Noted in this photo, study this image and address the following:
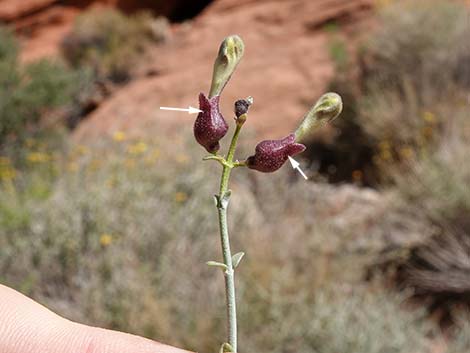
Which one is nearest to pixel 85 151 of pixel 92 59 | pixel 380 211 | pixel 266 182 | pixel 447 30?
pixel 266 182

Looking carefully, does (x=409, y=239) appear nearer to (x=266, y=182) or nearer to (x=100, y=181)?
(x=266, y=182)

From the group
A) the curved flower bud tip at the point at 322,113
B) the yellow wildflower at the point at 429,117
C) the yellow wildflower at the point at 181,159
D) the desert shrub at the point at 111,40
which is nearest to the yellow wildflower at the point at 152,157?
the yellow wildflower at the point at 181,159

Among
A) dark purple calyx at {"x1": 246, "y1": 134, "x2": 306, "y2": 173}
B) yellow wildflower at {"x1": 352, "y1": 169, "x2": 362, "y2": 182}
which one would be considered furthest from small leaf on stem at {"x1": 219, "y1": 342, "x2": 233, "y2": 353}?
yellow wildflower at {"x1": 352, "y1": 169, "x2": 362, "y2": 182}

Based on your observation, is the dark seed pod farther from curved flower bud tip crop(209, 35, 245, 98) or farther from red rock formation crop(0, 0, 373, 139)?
red rock formation crop(0, 0, 373, 139)

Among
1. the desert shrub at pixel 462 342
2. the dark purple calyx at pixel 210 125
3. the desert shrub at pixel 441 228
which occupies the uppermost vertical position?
the dark purple calyx at pixel 210 125

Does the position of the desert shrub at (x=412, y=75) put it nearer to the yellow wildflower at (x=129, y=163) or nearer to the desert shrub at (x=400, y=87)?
the desert shrub at (x=400, y=87)

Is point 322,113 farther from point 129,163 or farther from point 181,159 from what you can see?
point 181,159

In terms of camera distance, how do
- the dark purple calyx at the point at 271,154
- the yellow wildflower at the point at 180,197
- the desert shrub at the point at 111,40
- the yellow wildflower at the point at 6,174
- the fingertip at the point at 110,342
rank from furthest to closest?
1. the desert shrub at the point at 111,40
2. the yellow wildflower at the point at 6,174
3. the yellow wildflower at the point at 180,197
4. the fingertip at the point at 110,342
5. the dark purple calyx at the point at 271,154

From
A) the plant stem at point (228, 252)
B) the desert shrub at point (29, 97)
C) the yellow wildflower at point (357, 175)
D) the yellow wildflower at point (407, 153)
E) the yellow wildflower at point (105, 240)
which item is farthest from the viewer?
the desert shrub at point (29, 97)
